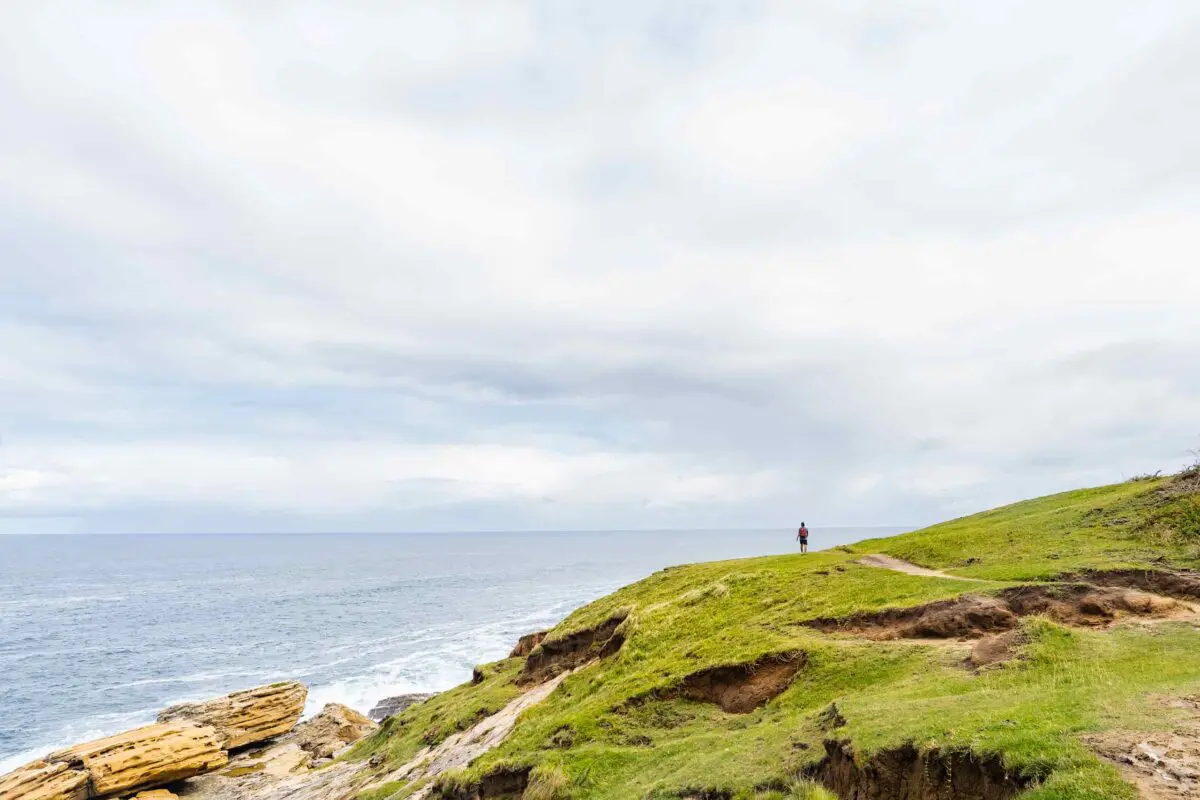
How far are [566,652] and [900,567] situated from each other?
17310 mm

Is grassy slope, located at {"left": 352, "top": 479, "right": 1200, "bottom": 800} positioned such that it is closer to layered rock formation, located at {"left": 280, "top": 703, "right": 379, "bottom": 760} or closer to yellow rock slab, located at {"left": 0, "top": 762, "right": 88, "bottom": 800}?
layered rock formation, located at {"left": 280, "top": 703, "right": 379, "bottom": 760}

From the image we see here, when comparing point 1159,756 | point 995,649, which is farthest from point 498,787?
point 1159,756

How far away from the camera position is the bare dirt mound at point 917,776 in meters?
11.5

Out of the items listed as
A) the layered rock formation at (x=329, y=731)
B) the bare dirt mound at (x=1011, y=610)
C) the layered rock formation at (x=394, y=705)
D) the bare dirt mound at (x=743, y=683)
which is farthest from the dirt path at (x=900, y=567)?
the layered rock formation at (x=394, y=705)

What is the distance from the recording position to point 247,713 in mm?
52344

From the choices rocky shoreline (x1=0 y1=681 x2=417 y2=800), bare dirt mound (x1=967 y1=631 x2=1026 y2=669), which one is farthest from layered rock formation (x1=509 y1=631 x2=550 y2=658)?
bare dirt mound (x1=967 y1=631 x2=1026 y2=669)

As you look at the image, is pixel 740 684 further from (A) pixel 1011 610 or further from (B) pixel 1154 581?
(B) pixel 1154 581

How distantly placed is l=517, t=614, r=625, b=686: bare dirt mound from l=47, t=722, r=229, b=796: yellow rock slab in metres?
25.2

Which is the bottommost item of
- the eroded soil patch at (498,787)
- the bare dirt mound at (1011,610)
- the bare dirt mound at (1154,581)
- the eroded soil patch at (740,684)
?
the eroded soil patch at (498,787)

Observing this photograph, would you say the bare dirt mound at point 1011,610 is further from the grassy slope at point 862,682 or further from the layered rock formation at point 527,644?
the layered rock formation at point 527,644

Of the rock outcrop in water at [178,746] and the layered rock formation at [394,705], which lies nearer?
the rock outcrop in water at [178,746]

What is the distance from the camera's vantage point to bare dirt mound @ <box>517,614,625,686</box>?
113ft

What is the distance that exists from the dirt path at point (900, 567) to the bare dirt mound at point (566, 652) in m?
12.8

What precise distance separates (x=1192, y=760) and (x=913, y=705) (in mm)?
5435
